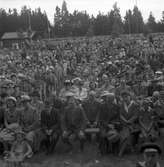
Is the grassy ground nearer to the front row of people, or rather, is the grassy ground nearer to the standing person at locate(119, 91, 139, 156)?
the front row of people

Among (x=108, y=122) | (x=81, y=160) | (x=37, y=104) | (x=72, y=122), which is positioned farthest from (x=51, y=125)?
(x=108, y=122)

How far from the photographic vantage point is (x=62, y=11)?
290ft

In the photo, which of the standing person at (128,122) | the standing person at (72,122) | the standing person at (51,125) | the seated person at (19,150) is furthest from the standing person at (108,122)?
the seated person at (19,150)

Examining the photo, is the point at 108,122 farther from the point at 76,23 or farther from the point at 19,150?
the point at 76,23

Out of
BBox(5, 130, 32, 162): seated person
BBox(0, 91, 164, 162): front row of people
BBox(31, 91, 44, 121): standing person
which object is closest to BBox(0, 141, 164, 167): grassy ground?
BBox(0, 91, 164, 162): front row of people

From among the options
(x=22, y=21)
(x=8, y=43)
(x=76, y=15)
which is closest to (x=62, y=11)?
(x=76, y=15)

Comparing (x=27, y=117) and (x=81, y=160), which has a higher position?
(x=27, y=117)

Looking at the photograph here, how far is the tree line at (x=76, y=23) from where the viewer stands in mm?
70062

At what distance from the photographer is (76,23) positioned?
76.4 m

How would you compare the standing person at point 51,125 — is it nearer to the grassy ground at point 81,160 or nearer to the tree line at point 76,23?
the grassy ground at point 81,160

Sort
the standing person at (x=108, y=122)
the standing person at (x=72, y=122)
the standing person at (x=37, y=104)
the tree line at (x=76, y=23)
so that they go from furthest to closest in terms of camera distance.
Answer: the tree line at (x=76, y=23) < the standing person at (x=37, y=104) < the standing person at (x=72, y=122) < the standing person at (x=108, y=122)

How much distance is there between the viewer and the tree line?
230 ft

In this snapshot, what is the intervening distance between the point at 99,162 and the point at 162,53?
10.8 metres

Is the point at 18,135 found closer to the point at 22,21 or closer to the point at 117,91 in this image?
the point at 117,91
